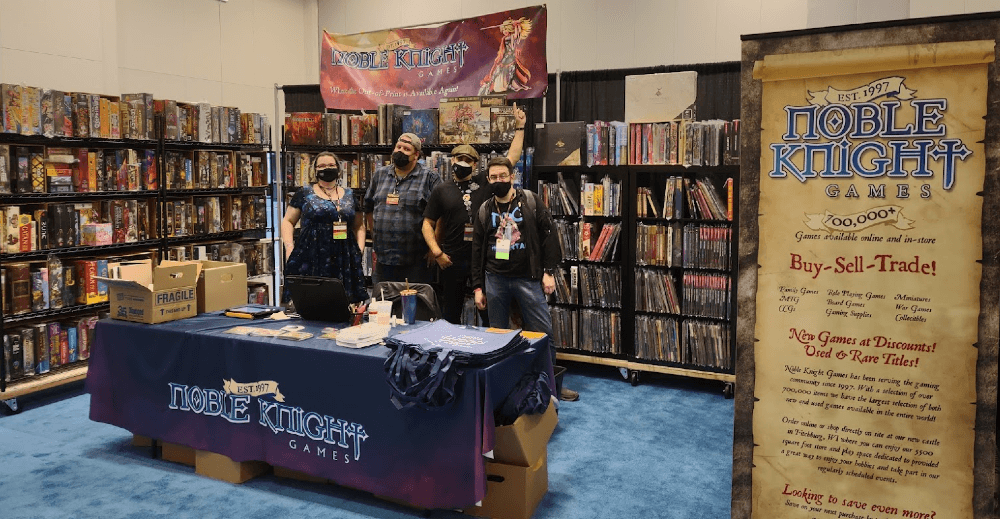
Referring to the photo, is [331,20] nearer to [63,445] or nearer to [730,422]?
[63,445]

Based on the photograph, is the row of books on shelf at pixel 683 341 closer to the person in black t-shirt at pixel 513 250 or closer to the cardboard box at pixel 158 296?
the person in black t-shirt at pixel 513 250

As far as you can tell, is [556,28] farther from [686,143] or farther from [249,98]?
[249,98]

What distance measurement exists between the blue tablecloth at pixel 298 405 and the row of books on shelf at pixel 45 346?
1034mm

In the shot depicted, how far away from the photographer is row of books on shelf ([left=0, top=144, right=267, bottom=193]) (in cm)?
470

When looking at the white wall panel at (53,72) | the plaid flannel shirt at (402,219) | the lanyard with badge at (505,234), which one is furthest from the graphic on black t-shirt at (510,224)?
the white wall panel at (53,72)

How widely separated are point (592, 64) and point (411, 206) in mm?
3218

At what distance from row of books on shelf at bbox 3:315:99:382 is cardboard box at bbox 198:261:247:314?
40.4 inches

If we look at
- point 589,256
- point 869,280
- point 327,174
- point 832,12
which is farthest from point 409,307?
point 832,12

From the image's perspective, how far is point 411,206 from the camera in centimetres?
502

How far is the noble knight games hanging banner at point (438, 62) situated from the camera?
5.64 m

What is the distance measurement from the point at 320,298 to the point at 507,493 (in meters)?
1.35

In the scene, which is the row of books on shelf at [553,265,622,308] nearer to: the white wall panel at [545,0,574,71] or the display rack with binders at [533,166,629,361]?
the display rack with binders at [533,166,629,361]

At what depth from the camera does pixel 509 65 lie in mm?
5762

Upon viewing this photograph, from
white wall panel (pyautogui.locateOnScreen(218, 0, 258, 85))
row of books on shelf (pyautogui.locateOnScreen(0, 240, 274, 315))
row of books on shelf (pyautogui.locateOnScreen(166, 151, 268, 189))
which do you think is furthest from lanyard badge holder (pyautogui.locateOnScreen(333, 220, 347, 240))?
white wall panel (pyautogui.locateOnScreen(218, 0, 258, 85))
